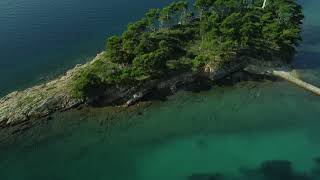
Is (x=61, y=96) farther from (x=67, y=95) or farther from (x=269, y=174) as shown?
(x=269, y=174)

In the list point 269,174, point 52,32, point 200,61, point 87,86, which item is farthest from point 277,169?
point 52,32

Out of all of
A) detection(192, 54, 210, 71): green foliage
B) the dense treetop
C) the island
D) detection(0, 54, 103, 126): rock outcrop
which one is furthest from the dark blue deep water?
detection(192, 54, 210, 71): green foliage

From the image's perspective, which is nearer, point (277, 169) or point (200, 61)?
point (277, 169)

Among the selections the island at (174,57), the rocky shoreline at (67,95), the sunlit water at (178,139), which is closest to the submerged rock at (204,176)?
the sunlit water at (178,139)

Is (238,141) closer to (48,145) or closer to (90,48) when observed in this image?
(48,145)

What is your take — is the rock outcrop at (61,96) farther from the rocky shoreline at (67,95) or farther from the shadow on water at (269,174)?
the shadow on water at (269,174)

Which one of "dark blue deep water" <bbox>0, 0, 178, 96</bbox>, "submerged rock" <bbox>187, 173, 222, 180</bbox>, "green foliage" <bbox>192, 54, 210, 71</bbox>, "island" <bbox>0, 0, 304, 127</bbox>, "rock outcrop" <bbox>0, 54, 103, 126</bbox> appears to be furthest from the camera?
"dark blue deep water" <bbox>0, 0, 178, 96</bbox>

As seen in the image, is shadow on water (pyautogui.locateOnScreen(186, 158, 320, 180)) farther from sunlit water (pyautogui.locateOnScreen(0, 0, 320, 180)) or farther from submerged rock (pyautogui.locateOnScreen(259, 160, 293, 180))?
sunlit water (pyautogui.locateOnScreen(0, 0, 320, 180))
